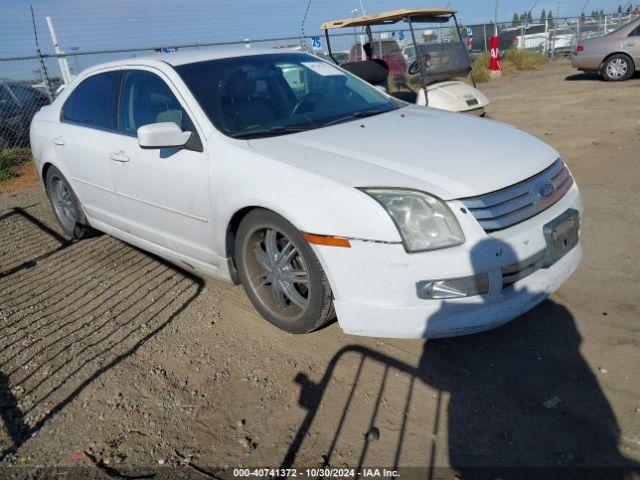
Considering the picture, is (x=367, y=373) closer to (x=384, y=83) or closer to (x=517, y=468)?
(x=517, y=468)

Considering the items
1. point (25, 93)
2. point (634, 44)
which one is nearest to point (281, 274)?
point (25, 93)

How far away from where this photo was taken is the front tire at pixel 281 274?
121 inches

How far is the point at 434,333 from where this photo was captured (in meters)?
2.84

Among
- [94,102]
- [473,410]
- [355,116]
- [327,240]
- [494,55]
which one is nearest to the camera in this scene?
[473,410]

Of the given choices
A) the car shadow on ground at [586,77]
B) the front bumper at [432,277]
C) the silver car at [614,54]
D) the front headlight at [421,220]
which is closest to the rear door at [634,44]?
the silver car at [614,54]

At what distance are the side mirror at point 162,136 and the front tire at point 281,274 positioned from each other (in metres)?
0.69

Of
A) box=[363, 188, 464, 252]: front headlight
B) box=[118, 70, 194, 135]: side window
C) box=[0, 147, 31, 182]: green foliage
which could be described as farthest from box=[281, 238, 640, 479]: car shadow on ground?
box=[0, 147, 31, 182]: green foliage

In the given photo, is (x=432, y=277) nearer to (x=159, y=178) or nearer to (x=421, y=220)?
(x=421, y=220)

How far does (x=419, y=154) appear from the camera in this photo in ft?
10.2

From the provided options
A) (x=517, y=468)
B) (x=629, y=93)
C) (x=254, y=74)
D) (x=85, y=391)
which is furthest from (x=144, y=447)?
(x=629, y=93)

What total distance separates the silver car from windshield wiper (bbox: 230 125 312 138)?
13654 millimetres

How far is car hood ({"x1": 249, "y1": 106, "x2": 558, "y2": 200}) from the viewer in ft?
9.37

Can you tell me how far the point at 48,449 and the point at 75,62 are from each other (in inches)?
417

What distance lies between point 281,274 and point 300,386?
2.30 feet
